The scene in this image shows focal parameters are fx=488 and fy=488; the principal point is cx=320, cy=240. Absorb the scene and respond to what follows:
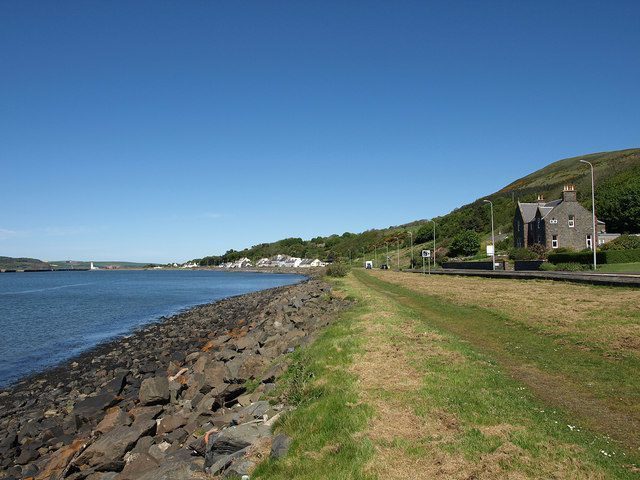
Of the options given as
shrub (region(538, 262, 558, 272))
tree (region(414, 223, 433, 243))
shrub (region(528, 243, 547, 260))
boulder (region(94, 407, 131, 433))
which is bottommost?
boulder (region(94, 407, 131, 433))

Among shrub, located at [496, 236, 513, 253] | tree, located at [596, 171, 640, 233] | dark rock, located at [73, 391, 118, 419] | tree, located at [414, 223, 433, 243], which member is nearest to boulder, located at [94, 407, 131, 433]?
dark rock, located at [73, 391, 118, 419]

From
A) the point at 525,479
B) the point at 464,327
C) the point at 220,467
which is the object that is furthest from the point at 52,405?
the point at 525,479

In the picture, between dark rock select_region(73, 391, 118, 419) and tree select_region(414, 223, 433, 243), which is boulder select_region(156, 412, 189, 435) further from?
tree select_region(414, 223, 433, 243)

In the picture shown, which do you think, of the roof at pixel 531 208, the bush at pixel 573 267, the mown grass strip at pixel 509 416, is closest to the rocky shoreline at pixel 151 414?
the mown grass strip at pixel 509 416

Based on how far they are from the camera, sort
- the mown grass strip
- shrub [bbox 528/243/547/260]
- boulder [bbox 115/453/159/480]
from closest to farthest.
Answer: the mown grass strip
boulder [bbox 115/453/159/480]
shrub [bbox 528/243/547/260]

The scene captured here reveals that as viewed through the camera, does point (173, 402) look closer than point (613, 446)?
No

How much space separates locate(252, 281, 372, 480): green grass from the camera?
254 inches

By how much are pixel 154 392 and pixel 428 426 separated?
989cm

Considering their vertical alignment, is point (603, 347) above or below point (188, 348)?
above

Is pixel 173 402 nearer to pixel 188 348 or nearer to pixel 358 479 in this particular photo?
pixel 358 479

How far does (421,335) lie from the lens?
1555 centimetres

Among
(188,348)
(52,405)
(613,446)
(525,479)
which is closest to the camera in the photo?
(525,479)

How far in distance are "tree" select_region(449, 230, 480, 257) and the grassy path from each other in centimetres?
8638

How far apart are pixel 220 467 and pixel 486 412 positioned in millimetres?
4339
